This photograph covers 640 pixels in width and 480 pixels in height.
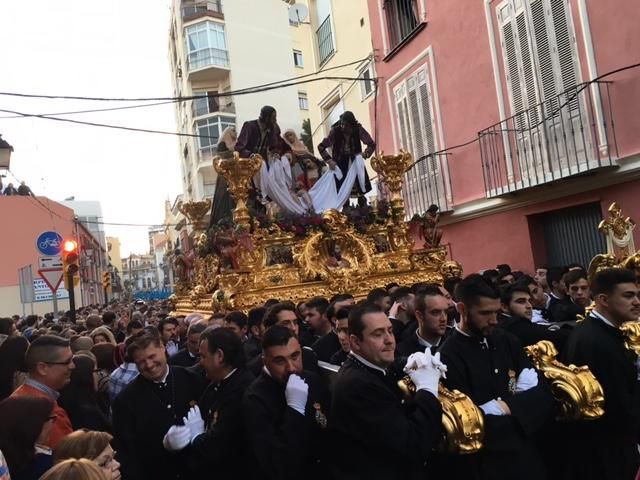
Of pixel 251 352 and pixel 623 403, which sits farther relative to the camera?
pixel 251 352

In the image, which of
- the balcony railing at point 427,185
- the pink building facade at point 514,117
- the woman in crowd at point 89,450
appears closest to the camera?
the woman in crowd at point 89,450

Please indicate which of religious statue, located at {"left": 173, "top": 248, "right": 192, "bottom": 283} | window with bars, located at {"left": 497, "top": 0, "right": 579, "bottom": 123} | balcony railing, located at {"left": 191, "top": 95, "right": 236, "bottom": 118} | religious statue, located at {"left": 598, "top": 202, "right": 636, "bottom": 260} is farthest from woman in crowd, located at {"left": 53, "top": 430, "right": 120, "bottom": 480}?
balcony railing, located at {"left": 191, "top": 95, "right": 236, "bottom": 118}

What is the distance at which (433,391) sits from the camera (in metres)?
2.91

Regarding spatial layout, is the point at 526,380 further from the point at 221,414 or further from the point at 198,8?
the point at 198,8

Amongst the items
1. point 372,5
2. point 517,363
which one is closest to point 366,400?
point 517,363

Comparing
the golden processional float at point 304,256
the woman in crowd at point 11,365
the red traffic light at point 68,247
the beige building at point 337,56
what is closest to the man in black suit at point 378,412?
the woman in crowd at point 11,365

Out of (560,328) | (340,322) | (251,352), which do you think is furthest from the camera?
(251,352)

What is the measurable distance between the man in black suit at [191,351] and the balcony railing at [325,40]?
554 inches

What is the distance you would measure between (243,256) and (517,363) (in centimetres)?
589

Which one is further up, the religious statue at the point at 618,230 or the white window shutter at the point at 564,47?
the white window shutter at the point at 564,47

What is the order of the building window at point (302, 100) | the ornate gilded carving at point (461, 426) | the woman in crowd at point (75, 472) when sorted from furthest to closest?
1. the building window at point (302, 100)
2. the ornate gilded carving at point (461, 426)
3. the woman in crowd at point (75, 472)

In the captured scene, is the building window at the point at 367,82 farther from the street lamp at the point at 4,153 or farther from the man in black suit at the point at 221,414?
the man in black suit at the point at 221,414

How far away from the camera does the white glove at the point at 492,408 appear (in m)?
3.10

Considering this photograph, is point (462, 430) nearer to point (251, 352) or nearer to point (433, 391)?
point (433, 391)
